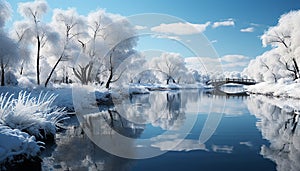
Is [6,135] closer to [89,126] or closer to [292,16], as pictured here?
[89,126]

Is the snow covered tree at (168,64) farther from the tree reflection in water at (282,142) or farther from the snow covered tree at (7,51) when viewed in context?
the tree reflection in water at (282,142)

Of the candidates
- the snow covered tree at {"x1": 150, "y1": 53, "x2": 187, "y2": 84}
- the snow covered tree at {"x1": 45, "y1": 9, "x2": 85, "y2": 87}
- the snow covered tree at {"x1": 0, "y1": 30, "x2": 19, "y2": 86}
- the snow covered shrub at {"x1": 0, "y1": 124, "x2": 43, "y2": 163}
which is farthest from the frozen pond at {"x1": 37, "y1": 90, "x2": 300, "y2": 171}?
the snow covered tree at {"x1": 150, "y1": 53, "x2": 187, "y2": 84}

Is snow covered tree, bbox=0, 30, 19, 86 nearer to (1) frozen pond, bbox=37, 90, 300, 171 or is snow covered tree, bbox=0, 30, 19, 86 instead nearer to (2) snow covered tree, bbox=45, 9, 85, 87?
(2) snow covered tree, bbox=45, 9, 85, 87

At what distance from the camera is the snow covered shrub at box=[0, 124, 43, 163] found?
291 inches

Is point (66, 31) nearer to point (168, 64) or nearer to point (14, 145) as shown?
point (14, 145)

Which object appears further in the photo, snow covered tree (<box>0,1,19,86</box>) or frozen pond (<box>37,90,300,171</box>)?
snow covered tree (<box>0,1,19,86</box>)

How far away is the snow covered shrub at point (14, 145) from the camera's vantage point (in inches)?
291

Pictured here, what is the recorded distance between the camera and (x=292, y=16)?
43.3m

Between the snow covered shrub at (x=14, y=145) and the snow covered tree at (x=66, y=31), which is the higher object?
the snow covered tree at (x=66, y=31)

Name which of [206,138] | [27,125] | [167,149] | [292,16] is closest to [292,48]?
[292,16]

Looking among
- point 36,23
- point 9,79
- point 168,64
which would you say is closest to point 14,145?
point 9,79

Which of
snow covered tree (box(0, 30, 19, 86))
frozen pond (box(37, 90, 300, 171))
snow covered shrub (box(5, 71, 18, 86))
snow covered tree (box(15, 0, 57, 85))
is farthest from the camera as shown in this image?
snow covered tree (box(15, 0, 57, 85))

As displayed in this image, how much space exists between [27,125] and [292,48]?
3989 cm

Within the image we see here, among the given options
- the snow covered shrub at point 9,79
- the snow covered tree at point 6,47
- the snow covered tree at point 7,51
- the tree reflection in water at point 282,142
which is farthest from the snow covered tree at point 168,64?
the tree reflection in water at point 282,142
